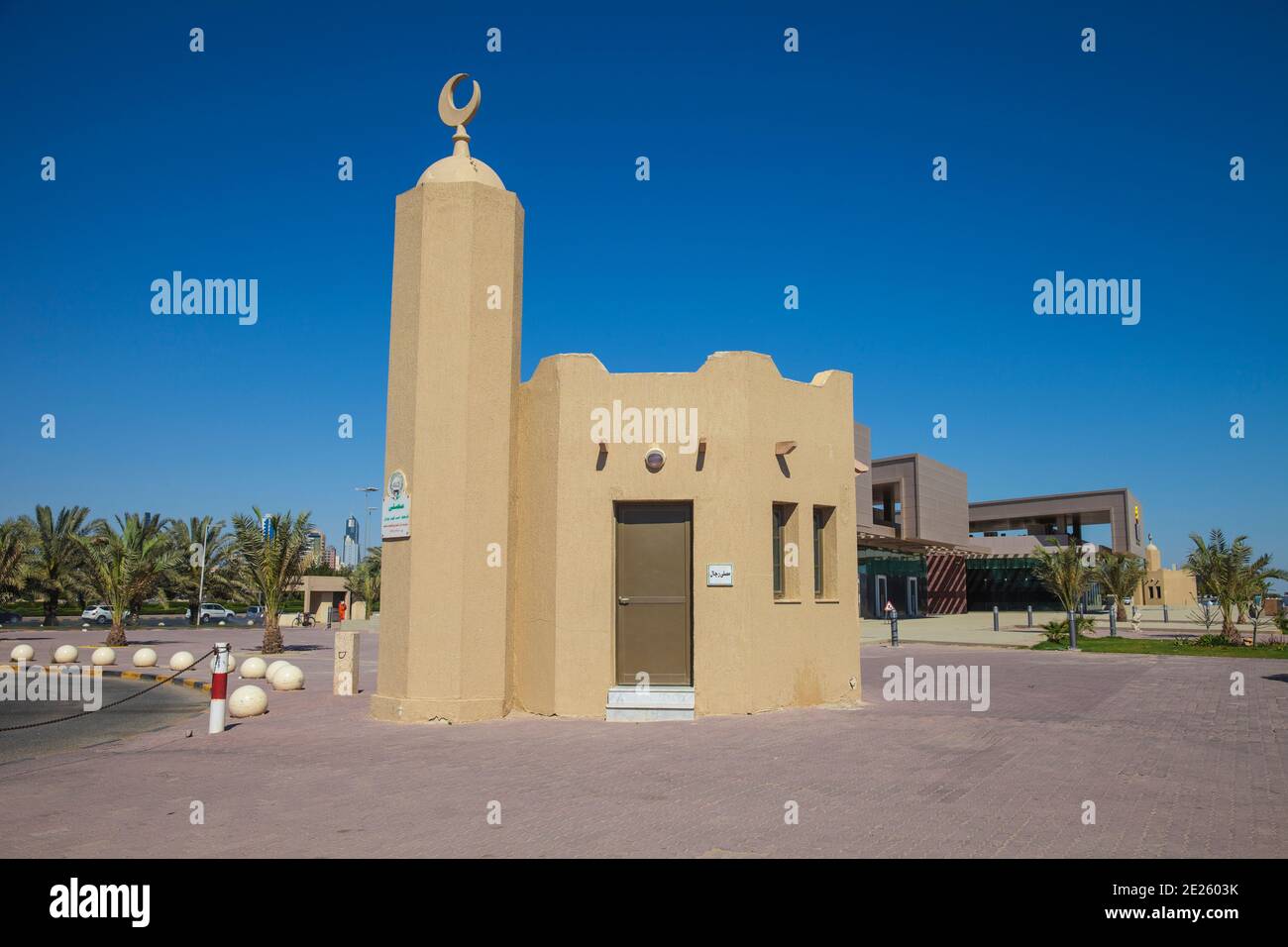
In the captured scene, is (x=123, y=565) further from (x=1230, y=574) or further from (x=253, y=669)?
(x=1230, y=574)

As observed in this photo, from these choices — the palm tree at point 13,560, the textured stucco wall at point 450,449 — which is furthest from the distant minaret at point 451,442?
the palm tree at point 13,560

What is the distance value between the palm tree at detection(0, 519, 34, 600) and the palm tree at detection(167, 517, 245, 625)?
6.43 metres

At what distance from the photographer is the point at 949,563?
5994cm

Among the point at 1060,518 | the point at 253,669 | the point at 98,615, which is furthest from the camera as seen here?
the point at 1060,518

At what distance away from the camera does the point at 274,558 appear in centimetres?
2658

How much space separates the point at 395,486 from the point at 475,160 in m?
4.88

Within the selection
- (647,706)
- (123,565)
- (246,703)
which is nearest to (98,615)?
(123,565)

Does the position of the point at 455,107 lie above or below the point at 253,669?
above

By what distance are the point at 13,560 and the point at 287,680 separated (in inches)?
1249

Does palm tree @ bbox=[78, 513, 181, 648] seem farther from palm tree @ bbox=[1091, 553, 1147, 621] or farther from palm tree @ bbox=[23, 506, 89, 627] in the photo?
palm tree @ bbox=[1091, 553, 1147, 621]

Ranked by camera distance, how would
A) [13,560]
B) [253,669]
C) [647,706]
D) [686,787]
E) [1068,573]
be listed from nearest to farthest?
[686,787], [647,706], [253,669], [1068,573], [13,560]

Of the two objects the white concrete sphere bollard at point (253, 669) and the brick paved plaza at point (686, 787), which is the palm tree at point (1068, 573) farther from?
the white concrete sphere bollard at point (253, 669)
